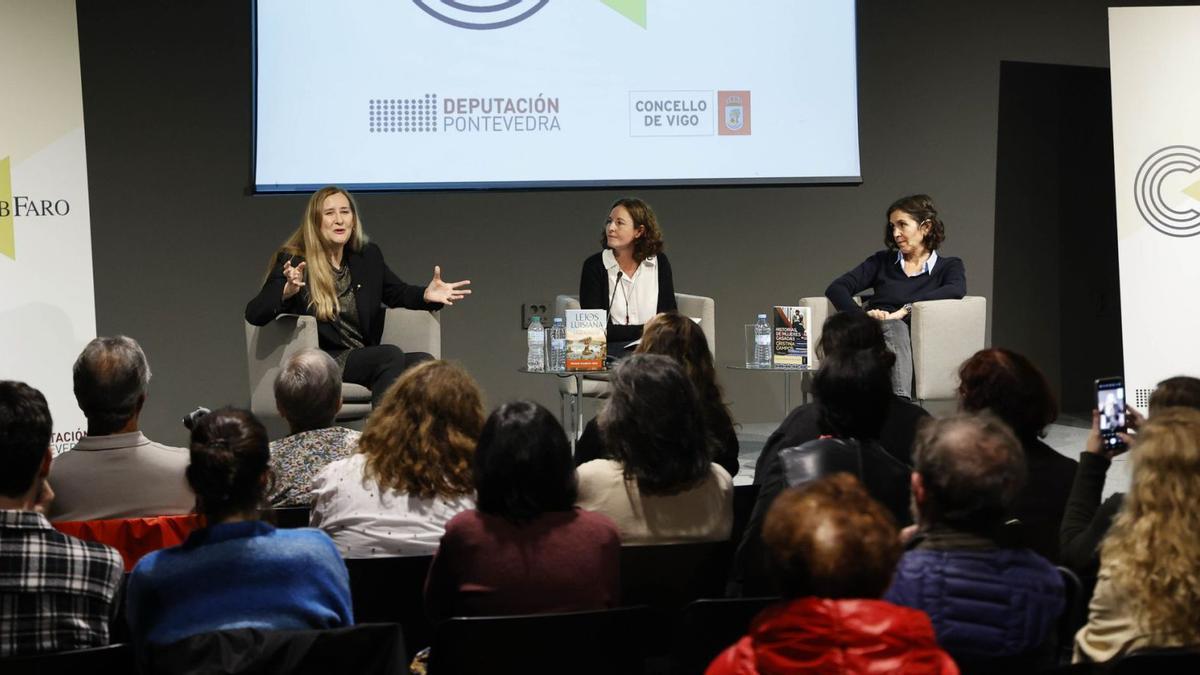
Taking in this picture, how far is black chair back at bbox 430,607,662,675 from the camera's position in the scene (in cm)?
190

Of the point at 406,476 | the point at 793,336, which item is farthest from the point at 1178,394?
the point at 793,336

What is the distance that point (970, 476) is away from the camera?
1.93 meters

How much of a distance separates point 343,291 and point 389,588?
345 cm

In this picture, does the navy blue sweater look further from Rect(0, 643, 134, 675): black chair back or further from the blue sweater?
Rect(0, 643, 134, 675): black chair back

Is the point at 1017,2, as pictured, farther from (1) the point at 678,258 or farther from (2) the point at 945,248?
(1) the point at 678,258

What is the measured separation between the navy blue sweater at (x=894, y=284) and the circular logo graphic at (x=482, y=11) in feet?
7.10

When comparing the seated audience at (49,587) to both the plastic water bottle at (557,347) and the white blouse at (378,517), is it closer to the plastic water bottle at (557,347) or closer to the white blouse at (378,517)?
the white blouse at (378,517)

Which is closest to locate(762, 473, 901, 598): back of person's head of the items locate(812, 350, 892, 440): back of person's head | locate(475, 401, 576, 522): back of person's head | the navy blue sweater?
locate(475, 401, 576, 522): back of person's head

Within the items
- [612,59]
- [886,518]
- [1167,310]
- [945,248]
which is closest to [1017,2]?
[945,248]

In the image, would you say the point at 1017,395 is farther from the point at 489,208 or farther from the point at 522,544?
the point at 489,208

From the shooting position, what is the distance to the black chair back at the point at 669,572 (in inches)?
92.7

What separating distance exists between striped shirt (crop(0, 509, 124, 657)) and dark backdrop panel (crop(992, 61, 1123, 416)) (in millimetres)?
6097

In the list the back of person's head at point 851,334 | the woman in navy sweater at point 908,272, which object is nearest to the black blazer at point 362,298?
the woman in navy sweater at point 908,272

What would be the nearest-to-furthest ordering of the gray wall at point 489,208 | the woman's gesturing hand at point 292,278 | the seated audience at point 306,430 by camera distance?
the seated audience at point 306,430
the woman's gesturing hand at point 292,278
the gray wall at point 489,208
